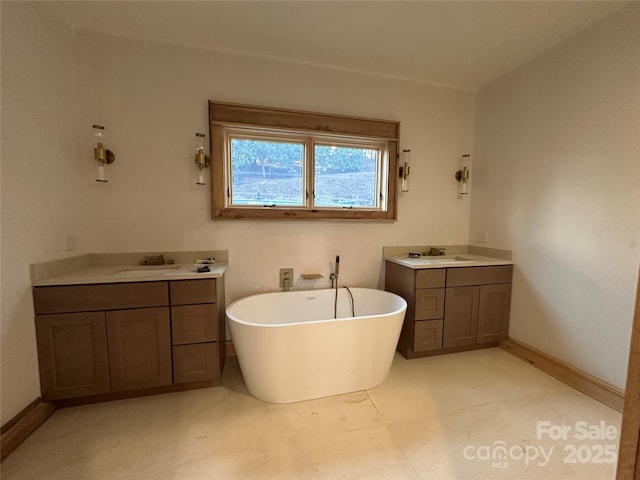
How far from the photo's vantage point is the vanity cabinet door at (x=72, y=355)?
1.55m

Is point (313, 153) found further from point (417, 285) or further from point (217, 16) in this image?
point (417, 285)

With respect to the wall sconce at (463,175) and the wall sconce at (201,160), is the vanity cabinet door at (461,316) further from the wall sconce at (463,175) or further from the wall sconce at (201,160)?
the wall sconce at (201,160)

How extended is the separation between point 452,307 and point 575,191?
1.22 meters

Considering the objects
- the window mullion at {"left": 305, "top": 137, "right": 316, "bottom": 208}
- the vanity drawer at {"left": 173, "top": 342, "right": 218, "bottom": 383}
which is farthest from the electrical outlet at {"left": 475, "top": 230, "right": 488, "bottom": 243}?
the vanity drawer at {"left": 173, "top": 342, "right": 218, "bottom": 383}

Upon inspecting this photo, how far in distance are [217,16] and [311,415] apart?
265 centimetres

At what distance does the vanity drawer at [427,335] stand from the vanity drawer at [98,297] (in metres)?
1.91

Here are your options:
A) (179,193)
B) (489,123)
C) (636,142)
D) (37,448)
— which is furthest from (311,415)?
(489,123)

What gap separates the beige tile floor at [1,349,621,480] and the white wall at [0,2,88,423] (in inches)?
19.6

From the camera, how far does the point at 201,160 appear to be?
79.6 inches

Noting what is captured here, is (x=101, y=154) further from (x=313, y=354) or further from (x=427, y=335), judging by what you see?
(x=427, y=335)

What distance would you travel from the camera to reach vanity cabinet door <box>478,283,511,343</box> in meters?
2.33

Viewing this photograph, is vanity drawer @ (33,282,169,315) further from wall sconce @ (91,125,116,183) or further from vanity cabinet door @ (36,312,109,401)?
wall sconce @ (91,125,116,183)

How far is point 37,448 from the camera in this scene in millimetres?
1352

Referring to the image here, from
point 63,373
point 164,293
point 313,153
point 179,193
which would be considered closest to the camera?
point 63,373
